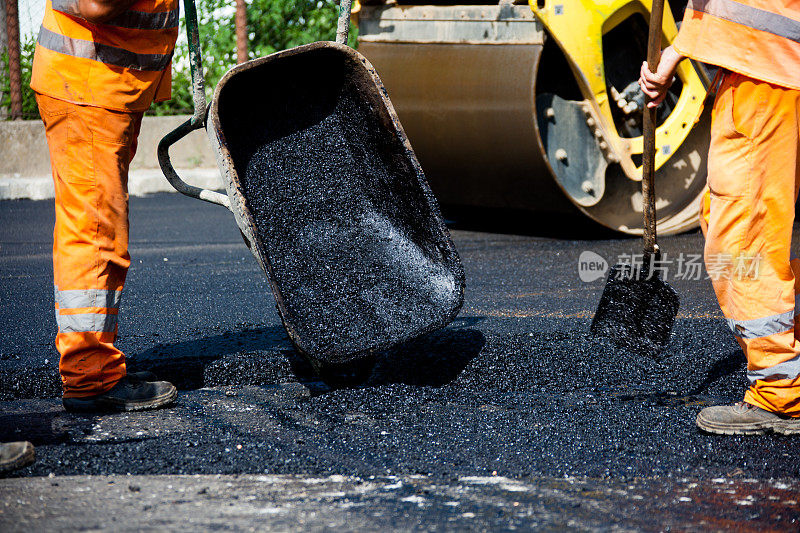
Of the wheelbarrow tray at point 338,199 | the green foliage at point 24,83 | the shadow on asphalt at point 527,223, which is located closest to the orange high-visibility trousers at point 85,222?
the wheelbarrow tray at point 338,199

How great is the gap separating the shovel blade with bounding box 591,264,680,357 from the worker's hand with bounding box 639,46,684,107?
66 centimetres

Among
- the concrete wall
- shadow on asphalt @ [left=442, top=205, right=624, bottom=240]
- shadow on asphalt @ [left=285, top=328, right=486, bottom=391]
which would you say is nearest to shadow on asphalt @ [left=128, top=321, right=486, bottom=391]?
shadow on asphalt @ [left=285, top=328, right=486, bottom=391]

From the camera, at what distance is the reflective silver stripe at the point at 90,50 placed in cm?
276

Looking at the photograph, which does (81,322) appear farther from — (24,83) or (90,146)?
(24,83)

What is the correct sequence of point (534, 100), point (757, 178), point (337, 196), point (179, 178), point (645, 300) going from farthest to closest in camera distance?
point (534, 100) → point (337, 196) → point (645, 300) → point (179, 178) → point (757, 178)

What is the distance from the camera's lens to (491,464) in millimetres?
2430

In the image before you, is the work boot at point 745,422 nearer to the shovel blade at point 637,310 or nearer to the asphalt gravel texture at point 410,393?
the asphalt gravel texture at point 410,393

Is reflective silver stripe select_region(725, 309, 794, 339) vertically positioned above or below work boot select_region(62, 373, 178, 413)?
above

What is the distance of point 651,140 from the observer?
3.05 metres

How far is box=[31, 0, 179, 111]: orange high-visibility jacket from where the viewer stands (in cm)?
275

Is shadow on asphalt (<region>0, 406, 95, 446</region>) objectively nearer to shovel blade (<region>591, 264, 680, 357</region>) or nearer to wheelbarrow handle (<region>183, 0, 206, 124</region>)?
wheelbarrow handle (<region>183, 0, 206, 124</region>)

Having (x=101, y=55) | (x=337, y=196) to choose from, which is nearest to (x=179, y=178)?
(x=101, y=55)

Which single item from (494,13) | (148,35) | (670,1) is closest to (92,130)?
(148,35)

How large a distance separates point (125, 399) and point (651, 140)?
72.4 inches
